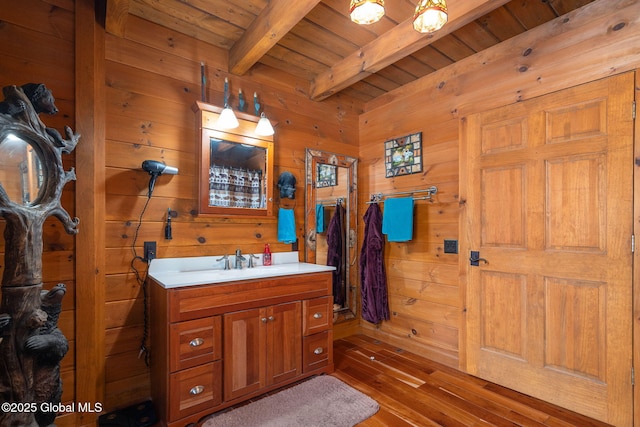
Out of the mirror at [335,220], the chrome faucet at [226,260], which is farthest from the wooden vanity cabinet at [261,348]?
the mirror at [335,220]

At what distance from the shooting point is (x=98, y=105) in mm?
1862

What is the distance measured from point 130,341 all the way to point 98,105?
59.5 inches

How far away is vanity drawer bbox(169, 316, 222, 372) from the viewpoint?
1668 millimetres

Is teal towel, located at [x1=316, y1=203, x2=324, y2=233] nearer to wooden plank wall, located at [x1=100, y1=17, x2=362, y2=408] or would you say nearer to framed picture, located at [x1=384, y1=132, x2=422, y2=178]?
wooden plank wall, located at [x1=100, y1=17, x2=362, y2=408]

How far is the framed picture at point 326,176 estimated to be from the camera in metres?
2.95

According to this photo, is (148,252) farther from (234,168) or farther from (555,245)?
(555,245)

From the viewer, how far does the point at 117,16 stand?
1.78 meters

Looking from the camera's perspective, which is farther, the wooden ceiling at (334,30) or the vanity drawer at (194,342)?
the wooden ceiling at (334,30)

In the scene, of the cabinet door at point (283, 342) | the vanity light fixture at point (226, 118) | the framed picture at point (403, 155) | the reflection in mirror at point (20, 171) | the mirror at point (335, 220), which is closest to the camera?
the reflection in mirror at point (20, 171)

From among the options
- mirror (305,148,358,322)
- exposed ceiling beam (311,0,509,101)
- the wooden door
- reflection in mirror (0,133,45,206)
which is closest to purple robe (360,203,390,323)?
mirror (305,148,358,322)

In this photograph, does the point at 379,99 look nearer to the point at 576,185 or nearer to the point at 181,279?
the point at 576,185

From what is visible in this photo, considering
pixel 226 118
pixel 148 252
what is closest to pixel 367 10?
pixel 226 118

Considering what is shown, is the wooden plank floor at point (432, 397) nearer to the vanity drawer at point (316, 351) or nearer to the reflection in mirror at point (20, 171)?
the vanity drawer at point (316, 351)

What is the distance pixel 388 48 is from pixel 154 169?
Result: 5.91 feet
